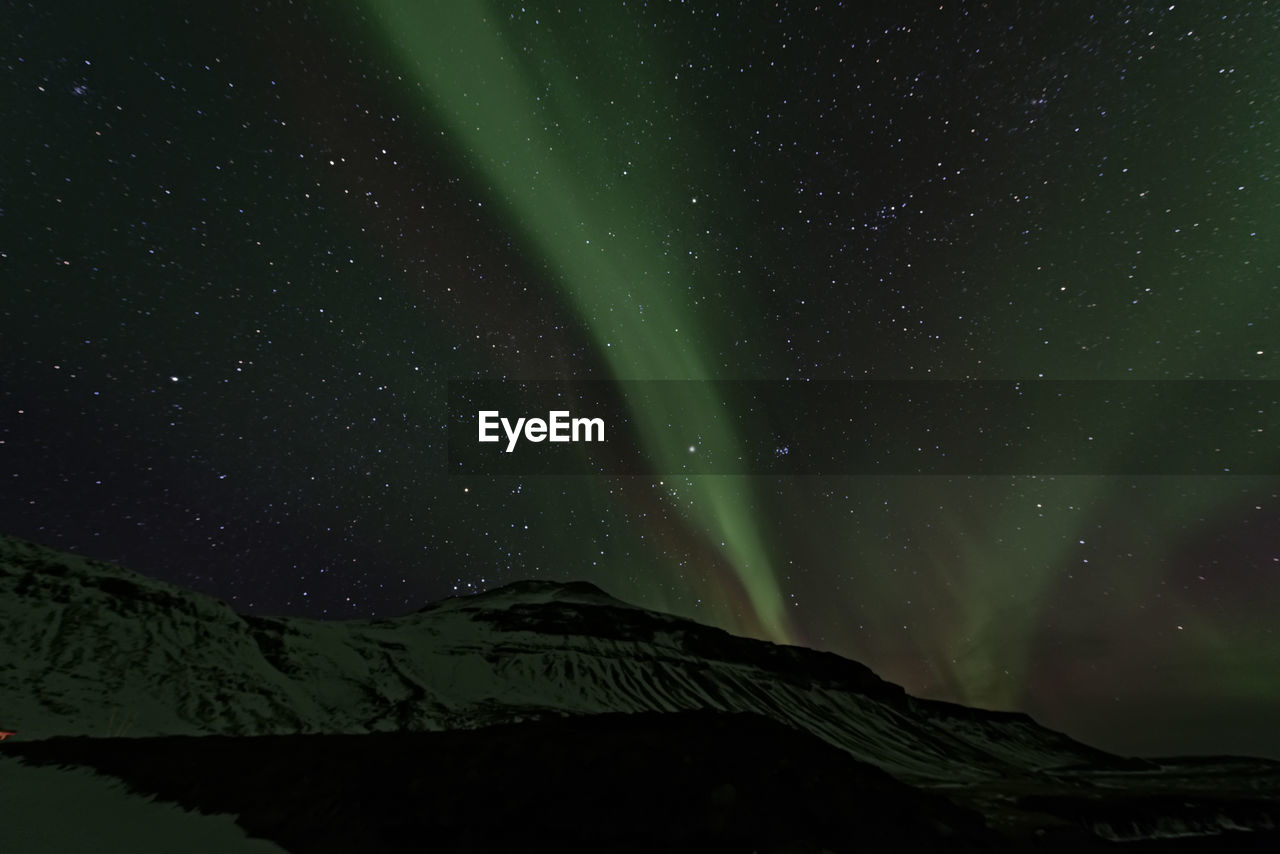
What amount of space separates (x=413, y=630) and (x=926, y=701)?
129m

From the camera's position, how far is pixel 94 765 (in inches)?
1626

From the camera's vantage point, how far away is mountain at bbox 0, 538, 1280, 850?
48.3 meters

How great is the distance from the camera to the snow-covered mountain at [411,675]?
7075cm

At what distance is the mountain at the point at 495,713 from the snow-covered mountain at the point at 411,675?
428mm

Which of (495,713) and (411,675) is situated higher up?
(411,675)

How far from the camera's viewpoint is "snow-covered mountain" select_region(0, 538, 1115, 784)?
232ft

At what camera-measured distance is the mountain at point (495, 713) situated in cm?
4828

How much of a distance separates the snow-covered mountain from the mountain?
0.43 metres

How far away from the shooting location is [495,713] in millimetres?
85812

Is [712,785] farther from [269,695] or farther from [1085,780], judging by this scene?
[1085,780]

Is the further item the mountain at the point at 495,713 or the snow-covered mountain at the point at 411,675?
the snow-covered mountain at the point at 411,675

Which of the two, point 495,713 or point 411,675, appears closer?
point 495,713

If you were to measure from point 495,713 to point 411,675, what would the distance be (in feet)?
63.1

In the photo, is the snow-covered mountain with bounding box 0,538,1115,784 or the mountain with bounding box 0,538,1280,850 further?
the snow-covered mountain with bounding box 0,538,1115,784
